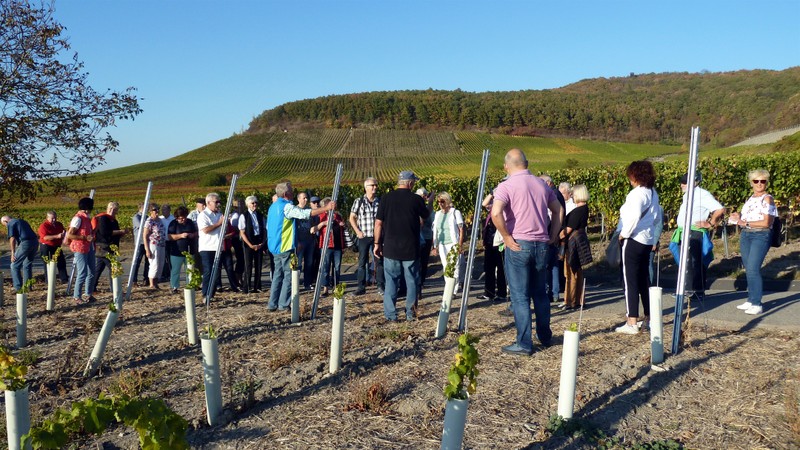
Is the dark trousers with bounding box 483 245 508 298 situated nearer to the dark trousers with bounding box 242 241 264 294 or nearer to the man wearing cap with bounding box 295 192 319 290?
the man wearing cap with bounding box 295 192 319 290

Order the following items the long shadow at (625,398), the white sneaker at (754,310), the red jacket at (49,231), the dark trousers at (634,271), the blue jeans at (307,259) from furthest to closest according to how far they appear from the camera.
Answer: the red jacket at (49,231) → the blue jeans at (307,259) → the white sneaker at (754,310) → the dark trousers at (634,271) → the long shadow at (625,398)

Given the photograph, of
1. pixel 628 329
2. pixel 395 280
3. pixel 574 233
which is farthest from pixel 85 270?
pixel 628 329

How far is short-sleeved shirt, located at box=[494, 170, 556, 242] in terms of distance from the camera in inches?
240

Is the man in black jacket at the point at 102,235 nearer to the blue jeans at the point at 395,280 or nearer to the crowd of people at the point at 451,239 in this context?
the crowd of people at the point at 451,239

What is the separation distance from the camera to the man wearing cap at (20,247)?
37.9ft

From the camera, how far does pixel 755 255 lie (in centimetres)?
795

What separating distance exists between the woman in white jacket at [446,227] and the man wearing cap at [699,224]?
9.91 feet

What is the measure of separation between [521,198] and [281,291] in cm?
411

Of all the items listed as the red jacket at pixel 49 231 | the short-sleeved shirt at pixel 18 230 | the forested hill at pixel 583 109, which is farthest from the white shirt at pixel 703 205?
the forested hill at pixel 583 109

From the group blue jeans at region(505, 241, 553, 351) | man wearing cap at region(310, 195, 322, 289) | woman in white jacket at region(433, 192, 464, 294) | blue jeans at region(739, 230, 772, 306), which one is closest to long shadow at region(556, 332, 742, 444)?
blue jeans at region(505, 241, 553, 351)

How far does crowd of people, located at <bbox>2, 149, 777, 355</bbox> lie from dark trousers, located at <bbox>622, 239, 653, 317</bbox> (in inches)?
0.6

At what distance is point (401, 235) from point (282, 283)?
7.25ft

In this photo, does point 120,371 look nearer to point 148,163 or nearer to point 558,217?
point 558,217

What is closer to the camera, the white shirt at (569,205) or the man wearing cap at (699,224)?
the man wearing cap at (699,224)
